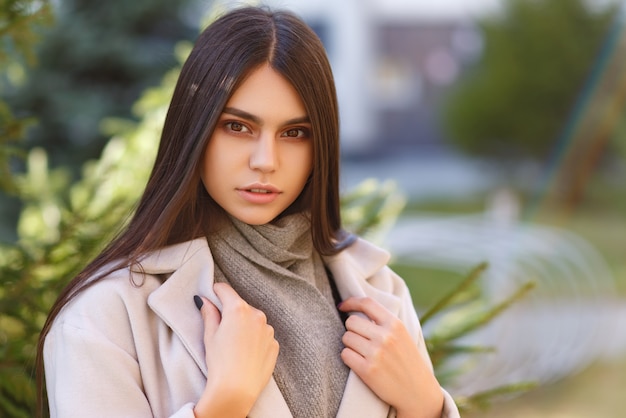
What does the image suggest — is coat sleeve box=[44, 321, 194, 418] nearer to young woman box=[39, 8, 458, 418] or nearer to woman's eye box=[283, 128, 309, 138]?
young woman box=[39, 8, 458, 418]

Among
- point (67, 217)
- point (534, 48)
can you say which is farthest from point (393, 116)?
point (67, 217)

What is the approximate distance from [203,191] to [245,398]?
45 cm

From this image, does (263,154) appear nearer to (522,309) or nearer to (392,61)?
(522,309)

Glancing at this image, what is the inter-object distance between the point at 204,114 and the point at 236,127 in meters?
0.07

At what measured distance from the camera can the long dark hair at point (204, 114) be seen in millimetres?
1536

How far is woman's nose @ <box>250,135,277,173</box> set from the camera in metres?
1.53

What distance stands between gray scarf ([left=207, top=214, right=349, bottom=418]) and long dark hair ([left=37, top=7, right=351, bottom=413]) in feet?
0.29

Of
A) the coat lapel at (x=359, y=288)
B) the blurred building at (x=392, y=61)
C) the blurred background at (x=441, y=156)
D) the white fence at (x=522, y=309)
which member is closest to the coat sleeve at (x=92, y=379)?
the coat lapel at (x=359, y=288)

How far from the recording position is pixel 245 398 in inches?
56.4

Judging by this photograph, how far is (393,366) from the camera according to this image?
1608 mm

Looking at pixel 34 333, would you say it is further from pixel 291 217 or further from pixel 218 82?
pixel 218 82

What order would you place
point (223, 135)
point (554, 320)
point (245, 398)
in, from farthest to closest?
point (554, 320) < point (223, 135) < point (245, 398)

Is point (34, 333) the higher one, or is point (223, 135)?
point (223, 135)

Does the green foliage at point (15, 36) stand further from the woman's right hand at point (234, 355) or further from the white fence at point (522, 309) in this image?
the white fence at point (522, 309)
